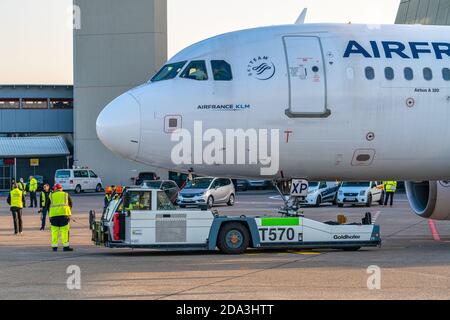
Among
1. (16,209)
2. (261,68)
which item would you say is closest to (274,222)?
(261,68)

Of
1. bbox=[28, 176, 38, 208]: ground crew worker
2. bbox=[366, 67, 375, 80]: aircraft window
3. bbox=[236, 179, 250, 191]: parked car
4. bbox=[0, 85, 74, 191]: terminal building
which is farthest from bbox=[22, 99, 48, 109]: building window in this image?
bbox=[366, 67, 375, 80]: aircraft window

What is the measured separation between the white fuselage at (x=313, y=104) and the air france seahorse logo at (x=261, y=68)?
0.02 meters

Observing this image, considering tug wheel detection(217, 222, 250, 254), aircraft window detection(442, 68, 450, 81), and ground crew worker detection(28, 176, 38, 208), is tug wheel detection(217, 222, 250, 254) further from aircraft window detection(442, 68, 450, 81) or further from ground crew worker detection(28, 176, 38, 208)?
ground crew worker detection(28, 176, 38, 208)

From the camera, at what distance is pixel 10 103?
88.2 meters

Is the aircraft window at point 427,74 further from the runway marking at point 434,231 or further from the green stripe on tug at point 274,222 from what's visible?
the runway marking at point 434,231

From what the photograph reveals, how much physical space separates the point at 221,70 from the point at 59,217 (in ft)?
19.1

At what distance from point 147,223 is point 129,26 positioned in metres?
56.9

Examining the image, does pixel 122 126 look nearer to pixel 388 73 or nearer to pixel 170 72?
pixel 170 72

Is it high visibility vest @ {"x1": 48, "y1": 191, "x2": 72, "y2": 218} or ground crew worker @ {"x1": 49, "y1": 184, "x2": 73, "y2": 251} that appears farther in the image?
high visibility vest @ {"x1": 48, "y1": 191, "x2": 72, "y2": 218}

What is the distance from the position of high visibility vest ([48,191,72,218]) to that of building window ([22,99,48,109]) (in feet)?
215

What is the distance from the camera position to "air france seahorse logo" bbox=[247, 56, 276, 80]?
70.0 ft

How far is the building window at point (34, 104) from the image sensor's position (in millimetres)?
88375
